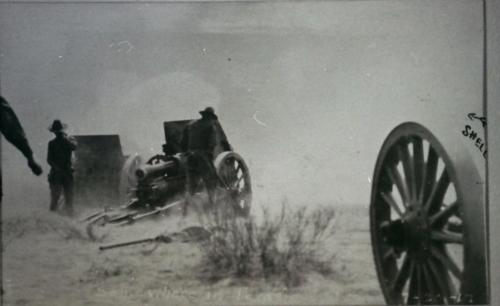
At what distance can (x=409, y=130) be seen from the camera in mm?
2797

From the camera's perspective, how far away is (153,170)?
2.79 meters

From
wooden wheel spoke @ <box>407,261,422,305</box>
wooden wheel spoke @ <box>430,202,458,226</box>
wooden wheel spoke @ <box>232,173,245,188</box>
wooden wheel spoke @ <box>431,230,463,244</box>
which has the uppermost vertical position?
wooden wheel spoke @ <box>232,173,245,188</box>

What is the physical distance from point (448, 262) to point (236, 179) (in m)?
0.98

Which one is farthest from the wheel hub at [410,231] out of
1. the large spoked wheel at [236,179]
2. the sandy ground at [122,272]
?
the large spoked wheel at [236,179]

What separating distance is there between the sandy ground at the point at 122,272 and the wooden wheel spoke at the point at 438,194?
297mm

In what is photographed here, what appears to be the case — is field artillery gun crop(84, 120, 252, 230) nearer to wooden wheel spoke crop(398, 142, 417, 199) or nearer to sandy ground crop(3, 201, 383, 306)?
sandy ground crop(3, 201, 383, 306)

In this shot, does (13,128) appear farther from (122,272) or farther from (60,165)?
(122,272)

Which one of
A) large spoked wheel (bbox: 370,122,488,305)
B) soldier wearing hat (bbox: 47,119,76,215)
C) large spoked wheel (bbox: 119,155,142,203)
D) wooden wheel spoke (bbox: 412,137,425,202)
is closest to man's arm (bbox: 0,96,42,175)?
soldier wearing hat (bbox: 47,119,76,215)

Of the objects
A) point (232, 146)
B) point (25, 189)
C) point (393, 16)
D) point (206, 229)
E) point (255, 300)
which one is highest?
point (393, 16)

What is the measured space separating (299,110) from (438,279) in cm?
96

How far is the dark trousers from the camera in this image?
2.75m

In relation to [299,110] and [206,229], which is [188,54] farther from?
[206,229]

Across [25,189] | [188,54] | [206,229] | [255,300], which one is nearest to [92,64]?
[188,54]

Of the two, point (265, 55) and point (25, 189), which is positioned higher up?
point (265, 55)
